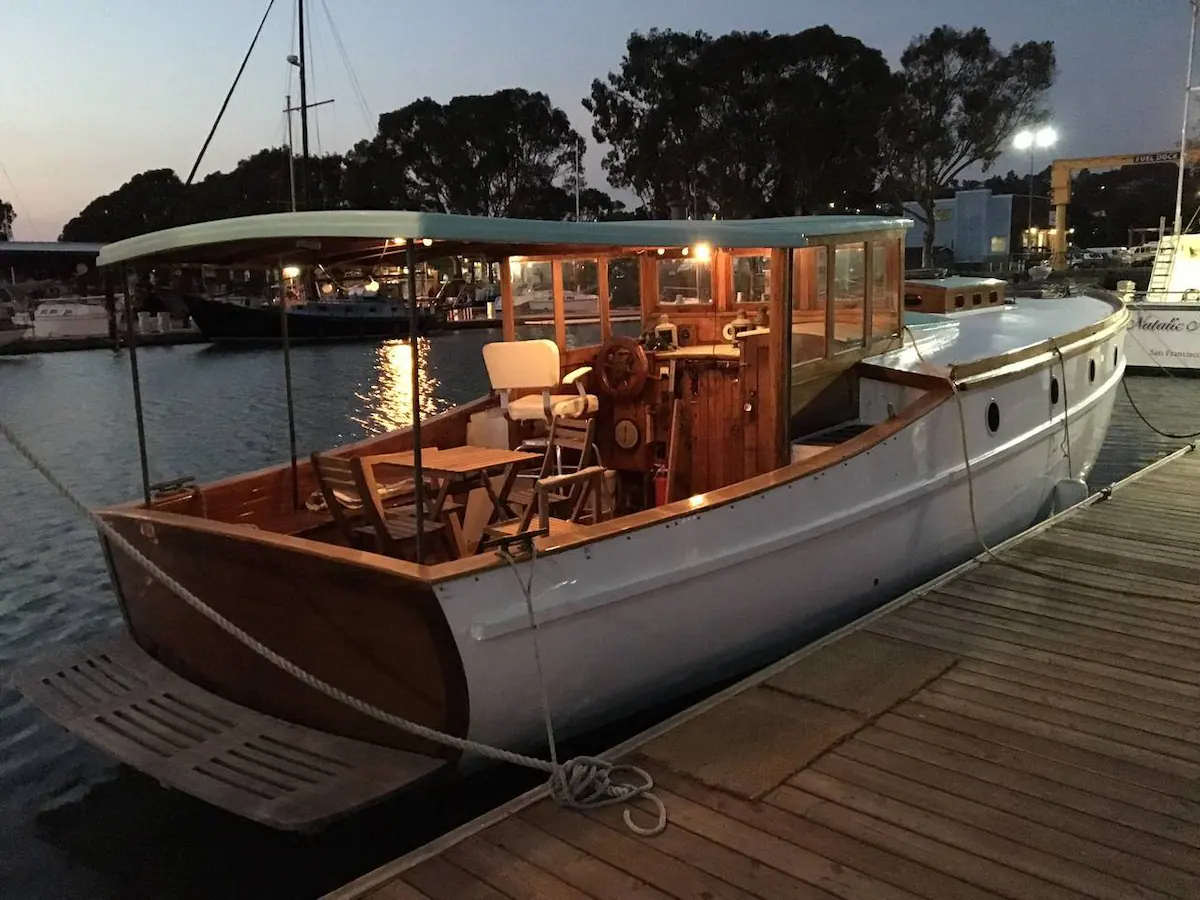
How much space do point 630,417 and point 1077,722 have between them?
3834 mm

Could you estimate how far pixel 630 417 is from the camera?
7.43 m

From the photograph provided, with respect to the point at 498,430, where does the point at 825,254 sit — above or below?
above

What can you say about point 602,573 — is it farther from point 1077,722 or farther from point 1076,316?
point 1076,316

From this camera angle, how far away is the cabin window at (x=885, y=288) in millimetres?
7375

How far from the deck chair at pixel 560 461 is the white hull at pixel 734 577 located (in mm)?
1547

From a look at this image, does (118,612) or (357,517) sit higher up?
(357,517)

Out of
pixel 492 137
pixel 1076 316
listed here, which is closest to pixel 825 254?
pixel 1076 316

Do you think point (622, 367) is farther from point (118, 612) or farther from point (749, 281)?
point (118, 612)

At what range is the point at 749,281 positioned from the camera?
26.2ft

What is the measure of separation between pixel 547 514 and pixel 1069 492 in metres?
6.32

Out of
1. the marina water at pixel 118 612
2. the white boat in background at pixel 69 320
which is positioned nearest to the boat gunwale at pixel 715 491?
the marina water at pixel 118 612

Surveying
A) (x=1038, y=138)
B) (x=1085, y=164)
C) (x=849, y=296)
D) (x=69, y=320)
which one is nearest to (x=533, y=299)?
(x=849, y=296)

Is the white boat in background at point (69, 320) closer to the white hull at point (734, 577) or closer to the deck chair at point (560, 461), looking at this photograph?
the deck chair at point (560, 461)

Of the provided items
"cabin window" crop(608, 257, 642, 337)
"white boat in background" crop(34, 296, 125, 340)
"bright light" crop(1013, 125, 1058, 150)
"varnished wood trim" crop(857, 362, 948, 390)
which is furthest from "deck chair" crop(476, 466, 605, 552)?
"white boat in background" crop(34, 296, 125, 340)
